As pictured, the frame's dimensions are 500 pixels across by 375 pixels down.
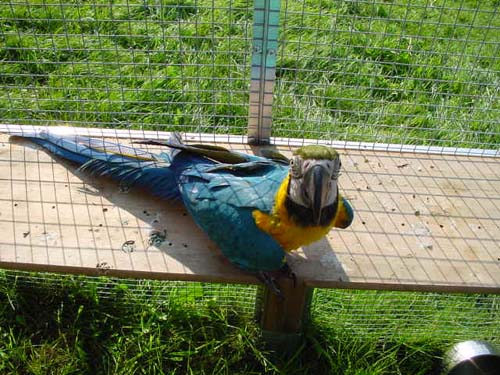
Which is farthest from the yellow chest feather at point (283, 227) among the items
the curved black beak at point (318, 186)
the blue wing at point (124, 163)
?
the blue wing at point (124, 163)

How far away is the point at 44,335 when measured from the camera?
1593 millimetres

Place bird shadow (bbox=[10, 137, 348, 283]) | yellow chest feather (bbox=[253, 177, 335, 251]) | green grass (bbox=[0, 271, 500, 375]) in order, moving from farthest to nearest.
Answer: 1. green grass (bbox=[0, 271, 500, 375])
2. bird shadow (bbox=[10, 137, 348, 283])
3. yellow chest feather (bbox=[253, 177, 335, 251])

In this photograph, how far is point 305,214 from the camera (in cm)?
116

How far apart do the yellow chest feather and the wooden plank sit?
0.15 m

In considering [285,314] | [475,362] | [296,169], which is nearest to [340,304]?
[285,314]

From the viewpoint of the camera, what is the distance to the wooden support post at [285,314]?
1.33m

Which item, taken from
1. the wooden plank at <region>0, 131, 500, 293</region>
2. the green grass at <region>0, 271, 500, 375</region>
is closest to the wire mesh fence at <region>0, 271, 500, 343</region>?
the green grass at <region>0, 271, 500, 375</region>

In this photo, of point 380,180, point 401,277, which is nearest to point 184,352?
point 401,277

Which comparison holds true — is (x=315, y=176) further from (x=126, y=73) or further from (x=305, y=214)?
(x=126, y=73)

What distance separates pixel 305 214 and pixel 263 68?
1.74 ft

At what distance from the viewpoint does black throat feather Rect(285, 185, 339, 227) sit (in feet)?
3.78

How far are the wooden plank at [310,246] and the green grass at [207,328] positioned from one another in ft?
1.07

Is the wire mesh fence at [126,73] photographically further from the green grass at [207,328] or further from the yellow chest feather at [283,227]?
the yellow chest feather at [283,227]

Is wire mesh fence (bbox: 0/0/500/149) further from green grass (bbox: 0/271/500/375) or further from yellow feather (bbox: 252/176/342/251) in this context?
yellow feather (bbox: 252/176/342/251)
